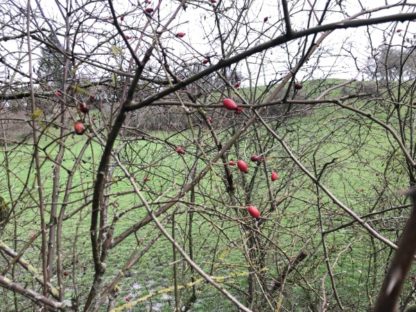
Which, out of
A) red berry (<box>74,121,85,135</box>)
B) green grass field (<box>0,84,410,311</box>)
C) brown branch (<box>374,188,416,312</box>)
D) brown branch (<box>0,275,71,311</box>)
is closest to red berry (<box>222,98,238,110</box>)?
red berry (<box>74,121,85,135</box>)

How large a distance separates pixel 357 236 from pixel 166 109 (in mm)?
1822

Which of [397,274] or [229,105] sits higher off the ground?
[229,105]

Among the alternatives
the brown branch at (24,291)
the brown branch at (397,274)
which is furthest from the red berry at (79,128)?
the brown branch at (397,274)

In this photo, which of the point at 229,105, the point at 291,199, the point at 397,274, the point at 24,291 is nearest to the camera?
the point at 397,274

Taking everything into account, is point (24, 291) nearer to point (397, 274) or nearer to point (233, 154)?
point (397, 274)

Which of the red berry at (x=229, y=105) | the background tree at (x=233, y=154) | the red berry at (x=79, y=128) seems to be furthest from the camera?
the background tree at (x=233, y=154)

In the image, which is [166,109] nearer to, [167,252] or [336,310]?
[336,310]

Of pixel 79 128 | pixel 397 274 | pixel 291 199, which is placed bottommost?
pixel 291 199

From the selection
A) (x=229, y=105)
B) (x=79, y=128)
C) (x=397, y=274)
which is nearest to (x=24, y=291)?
(x=79, y=128)

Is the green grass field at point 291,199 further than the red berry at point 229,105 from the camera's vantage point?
Yes

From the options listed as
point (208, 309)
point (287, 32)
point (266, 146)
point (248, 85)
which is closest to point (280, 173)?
point (266, 146)

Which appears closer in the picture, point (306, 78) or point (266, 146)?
point (266, 146)

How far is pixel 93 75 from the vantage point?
2.89m

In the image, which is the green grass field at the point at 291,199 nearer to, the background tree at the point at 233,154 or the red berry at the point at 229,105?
the background tree at the point at 233,154
